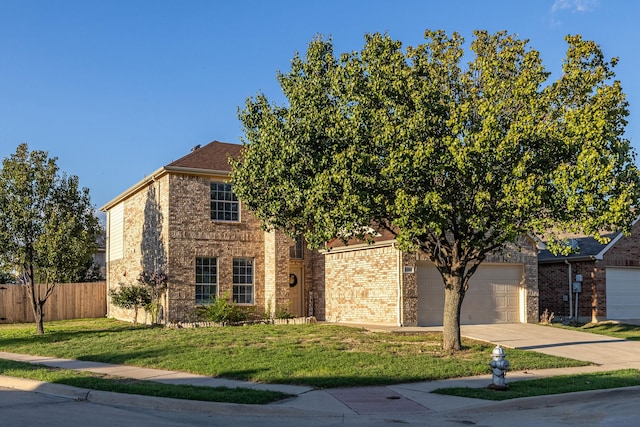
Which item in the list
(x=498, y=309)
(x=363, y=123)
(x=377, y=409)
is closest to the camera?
(x=377, y=409)

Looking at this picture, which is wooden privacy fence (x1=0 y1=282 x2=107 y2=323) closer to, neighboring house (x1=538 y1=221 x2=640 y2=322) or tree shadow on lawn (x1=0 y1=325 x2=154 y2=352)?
tree shadow on lawn (x1=0 y1=325 x2=154 y2=352)

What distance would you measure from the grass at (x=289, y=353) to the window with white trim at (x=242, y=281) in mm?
3704

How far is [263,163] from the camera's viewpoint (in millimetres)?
17188

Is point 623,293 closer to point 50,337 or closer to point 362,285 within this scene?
point 362,285

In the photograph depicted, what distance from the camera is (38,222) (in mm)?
22953

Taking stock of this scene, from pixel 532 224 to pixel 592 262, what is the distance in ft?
47.7

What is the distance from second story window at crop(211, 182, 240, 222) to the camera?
25750 millimetres

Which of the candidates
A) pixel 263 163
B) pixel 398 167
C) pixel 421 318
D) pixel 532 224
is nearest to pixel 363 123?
pixel 398 167

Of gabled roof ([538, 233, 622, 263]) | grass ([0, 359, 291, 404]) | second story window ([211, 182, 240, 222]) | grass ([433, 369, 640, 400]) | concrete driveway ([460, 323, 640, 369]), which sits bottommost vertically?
concrete driveway ([460, 323, 640, 369])

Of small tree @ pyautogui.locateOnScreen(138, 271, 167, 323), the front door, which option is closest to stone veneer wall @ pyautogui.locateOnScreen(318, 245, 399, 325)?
the front door

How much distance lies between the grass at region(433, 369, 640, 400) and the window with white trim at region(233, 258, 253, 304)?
587 inches

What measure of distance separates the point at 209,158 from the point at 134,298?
600 cm

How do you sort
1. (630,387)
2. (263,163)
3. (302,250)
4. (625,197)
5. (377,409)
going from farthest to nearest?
(302,250) → (263,163) → (625,197) → (630,387) → (377,409)

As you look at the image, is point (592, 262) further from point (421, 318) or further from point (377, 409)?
point (377, 409)
